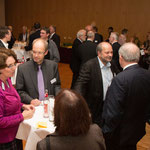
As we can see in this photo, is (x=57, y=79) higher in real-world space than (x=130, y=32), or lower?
lower

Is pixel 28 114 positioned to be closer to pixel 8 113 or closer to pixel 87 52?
pixel 8 113

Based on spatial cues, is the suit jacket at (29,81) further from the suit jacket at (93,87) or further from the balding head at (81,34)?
the balding head at (81,34)

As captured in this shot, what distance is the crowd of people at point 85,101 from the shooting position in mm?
1292

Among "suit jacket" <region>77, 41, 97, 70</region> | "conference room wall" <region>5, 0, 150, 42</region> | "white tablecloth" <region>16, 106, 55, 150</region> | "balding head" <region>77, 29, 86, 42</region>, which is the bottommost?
"white tablecloth" <region>16, 106, 55, 150</region>

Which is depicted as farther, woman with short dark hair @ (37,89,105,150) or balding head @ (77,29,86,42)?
balding head @ (77,29,86,42)

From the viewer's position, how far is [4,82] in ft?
6.64

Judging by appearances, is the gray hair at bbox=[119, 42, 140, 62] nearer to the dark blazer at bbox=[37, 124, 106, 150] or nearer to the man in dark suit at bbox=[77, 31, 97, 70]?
the dark blazer at bbox=[37, 124, 106, 150]

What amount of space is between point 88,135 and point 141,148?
2.41 meters

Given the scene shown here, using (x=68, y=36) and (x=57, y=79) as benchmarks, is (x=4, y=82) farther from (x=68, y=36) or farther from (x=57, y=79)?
(x=68, y=36)

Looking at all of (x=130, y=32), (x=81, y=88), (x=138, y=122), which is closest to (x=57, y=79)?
(x=81, y=88)

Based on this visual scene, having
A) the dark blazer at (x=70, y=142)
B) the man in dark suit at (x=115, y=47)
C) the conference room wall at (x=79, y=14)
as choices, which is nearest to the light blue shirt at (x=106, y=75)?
the dark blazer at (x=70, y=142)

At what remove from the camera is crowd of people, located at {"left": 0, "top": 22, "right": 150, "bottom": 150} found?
1292 mm

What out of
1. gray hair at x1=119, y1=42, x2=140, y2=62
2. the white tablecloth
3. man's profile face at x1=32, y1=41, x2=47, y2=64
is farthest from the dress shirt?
gray hair at x1=119, y1=42, x2=140, y2=62


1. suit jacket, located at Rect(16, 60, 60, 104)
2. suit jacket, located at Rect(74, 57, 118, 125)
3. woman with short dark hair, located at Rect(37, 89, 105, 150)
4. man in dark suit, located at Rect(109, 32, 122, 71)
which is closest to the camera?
woman with short dark hair, located at Rect(37, 89, 105, 150)
